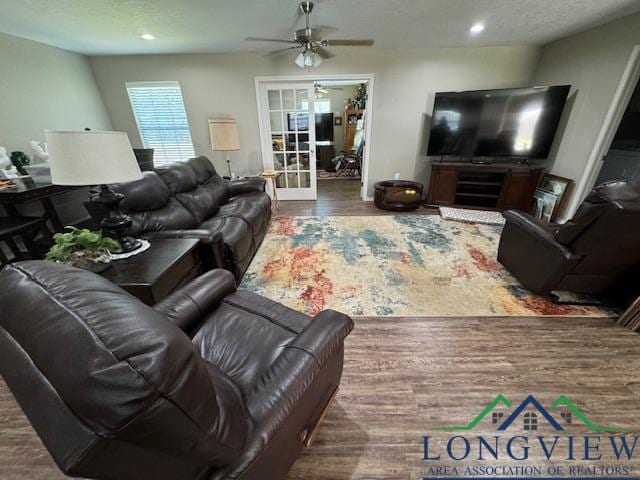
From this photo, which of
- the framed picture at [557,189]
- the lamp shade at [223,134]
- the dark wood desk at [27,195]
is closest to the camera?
the dark wood desk at [27,195]

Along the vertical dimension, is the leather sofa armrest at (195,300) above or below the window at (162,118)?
below

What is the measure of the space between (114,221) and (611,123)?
5171 millimetres

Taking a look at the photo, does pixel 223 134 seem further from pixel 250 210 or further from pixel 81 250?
pixel 81 250

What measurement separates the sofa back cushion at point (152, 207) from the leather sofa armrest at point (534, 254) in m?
3.03

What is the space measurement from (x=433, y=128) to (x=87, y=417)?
15.1 ft

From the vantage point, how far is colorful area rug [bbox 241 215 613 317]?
2010mm

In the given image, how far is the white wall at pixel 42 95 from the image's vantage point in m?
2.95

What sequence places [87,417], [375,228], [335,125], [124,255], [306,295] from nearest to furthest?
[87,417] < [124,255] < [306,295] < [375,228] < [335,125]

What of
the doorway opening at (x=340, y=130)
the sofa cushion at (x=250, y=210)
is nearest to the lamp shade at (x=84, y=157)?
the sofa cushion at (x=250, y=210)

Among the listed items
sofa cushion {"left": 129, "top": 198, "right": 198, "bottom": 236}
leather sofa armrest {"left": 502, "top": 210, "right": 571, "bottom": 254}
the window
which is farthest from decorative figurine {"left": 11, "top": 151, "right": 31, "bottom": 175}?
leather sofa armrest {"left": 502, "top": 210, "right": 571, "bottom": 254}

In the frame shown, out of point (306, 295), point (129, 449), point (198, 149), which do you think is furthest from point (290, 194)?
point (129, 449)

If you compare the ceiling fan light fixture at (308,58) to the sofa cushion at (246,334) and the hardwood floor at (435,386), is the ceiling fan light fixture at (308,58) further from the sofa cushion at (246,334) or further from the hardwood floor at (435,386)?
the hardwood floor at (435,386)

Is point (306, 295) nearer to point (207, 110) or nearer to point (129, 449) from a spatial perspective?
point (129, 449)

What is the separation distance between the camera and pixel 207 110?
4176 mm
